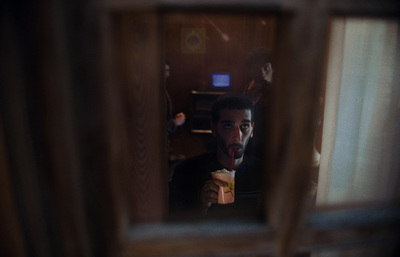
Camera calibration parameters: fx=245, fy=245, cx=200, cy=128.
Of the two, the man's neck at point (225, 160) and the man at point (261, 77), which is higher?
the man at point (261, 77)

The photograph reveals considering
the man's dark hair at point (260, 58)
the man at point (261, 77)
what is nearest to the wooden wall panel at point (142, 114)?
the man at point (261, 77)

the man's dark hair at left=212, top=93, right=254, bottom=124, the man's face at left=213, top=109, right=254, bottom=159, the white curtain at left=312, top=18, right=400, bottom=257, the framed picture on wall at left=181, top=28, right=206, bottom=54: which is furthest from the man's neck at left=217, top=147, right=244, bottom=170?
the framed picture on wall at left=181, top=28, right=206, bottom=54

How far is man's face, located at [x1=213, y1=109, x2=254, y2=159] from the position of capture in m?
2.35

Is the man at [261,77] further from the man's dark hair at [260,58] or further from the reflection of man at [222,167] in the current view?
the reflection of man at [222,167]

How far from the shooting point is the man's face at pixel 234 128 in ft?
7.71

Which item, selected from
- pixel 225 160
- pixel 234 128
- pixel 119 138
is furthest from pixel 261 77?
pixel 119 138

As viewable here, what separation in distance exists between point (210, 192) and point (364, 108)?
4.71 feet

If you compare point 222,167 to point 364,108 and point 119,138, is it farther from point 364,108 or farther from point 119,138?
point 119,138

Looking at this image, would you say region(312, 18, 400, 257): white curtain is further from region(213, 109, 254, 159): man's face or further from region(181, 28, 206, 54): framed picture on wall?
region(181, 28, 206, 54): framed picture on wall

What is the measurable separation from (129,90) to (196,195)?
1.84m

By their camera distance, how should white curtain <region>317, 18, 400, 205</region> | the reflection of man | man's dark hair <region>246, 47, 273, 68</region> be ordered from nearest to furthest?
white curtain <region>317, 18, 400, 205</region>, the reflection of man, man's dark hair <region>246, 47, 273, 68</region>

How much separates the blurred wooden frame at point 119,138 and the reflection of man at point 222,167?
1.35 m

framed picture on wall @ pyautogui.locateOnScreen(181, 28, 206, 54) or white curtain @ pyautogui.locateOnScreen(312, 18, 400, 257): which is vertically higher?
framed picture on wall @ pyautogui.locateOnScreen(181, 28, 206, 54)

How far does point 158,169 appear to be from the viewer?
0.92 meters
